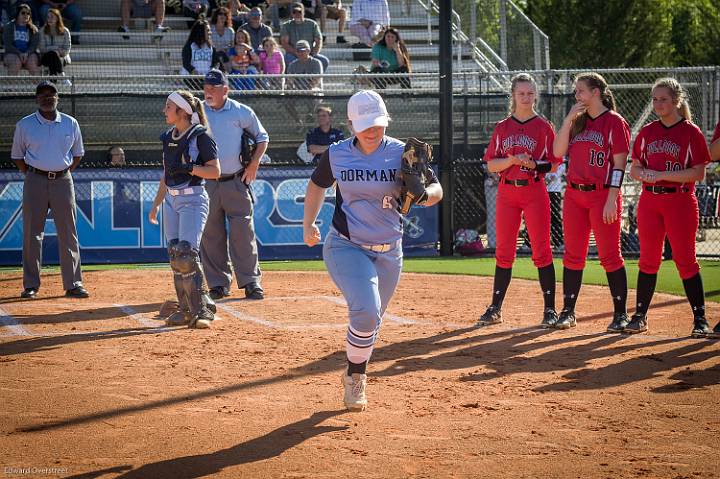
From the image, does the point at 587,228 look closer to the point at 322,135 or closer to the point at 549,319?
the point at 549,319

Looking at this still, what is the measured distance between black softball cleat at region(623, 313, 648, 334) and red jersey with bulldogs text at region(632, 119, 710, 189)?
4.06 feet

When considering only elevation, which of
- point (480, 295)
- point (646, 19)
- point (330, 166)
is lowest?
point (480, 295)

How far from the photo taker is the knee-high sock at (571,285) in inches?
348

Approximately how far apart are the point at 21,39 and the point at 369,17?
7.06 m

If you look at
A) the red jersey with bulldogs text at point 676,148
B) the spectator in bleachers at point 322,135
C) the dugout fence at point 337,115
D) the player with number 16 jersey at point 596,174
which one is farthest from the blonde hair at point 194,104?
the spectator in bleachers at point 322,135

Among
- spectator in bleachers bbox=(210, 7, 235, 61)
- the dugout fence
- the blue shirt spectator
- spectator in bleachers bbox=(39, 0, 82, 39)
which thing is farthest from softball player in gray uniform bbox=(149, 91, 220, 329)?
spectator in bleachers bbox=(39, 0, 82, 39)

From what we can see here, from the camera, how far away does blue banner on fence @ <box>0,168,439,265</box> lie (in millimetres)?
14414

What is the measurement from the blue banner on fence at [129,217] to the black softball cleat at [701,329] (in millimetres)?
7677

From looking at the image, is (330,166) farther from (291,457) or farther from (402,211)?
(291,457)

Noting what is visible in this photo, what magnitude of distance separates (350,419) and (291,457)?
32.8 inches

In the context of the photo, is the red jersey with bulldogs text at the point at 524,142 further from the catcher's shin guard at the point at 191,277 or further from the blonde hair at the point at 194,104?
the catcher's shin guard at the point at 191,277

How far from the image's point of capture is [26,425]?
219 inches

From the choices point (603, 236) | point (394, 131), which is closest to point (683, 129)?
point (603, 236)

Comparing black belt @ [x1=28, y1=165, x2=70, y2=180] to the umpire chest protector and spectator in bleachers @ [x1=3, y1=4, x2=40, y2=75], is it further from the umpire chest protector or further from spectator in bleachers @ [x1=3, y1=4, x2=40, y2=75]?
spectator in bleachers @ [x1=3, y1=4, x2=40, y2=75]
